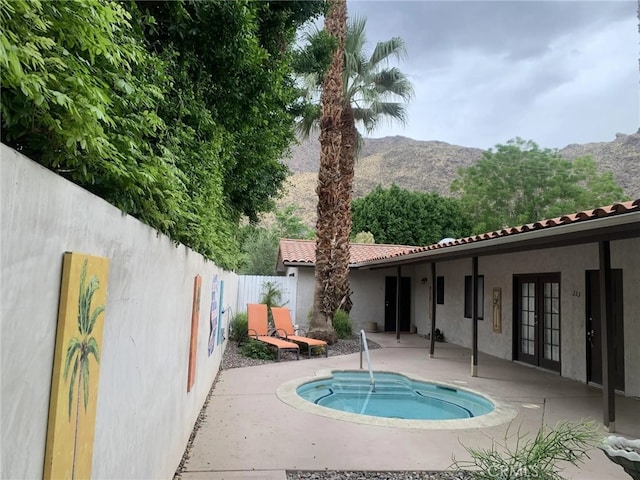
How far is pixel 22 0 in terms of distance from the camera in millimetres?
1370

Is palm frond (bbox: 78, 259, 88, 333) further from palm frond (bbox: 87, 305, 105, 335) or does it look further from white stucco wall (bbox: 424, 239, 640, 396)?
white stucco wall (bbox: 424, 239, 640, 396)

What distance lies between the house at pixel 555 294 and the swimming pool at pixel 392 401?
5.27 ft

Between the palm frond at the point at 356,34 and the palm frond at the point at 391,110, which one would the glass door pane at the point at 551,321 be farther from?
the palm frond at the point at 356,34

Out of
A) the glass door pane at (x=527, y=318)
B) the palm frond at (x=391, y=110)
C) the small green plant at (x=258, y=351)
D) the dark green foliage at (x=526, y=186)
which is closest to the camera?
the glass door pane at (x=527, y=318)

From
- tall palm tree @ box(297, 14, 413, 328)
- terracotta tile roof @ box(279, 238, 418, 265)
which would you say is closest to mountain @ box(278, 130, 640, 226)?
terracotta tile roof @ box(279, 238, 418, 265)

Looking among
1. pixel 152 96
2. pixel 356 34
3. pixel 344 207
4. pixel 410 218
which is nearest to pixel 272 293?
pixel 344 207

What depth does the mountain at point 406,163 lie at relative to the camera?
54444 millimetres

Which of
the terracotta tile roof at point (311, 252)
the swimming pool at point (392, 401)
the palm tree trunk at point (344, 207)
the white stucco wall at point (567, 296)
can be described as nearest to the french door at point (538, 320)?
the white stucco wall at point (567, 296)

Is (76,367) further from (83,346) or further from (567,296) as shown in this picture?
(567,296)

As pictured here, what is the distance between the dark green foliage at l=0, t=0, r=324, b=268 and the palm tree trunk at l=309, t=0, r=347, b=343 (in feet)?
13.2

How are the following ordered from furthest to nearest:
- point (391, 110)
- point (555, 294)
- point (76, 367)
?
point (391, 110) < point (555, 294) < point (76, 367)

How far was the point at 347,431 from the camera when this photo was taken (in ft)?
19.0

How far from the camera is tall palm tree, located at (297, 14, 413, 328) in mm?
14367

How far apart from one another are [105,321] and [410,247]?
20023 mm
